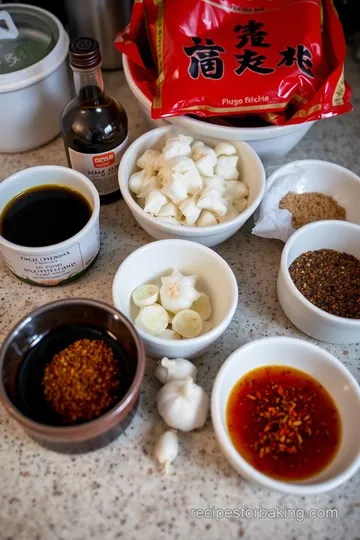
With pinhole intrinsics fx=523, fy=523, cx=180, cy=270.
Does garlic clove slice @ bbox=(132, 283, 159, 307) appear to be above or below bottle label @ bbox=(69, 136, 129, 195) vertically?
below

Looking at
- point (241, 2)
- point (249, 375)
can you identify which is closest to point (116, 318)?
point (249, 375)

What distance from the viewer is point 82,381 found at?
745mm

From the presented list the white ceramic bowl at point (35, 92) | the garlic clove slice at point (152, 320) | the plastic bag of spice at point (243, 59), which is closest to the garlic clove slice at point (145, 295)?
the garlic clove slice at point (152, 320)

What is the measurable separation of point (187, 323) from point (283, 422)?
0.71 feet

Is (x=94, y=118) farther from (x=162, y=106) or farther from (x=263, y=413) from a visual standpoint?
(x=263, y=413)

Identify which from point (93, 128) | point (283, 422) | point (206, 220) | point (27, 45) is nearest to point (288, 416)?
point (283, 422)

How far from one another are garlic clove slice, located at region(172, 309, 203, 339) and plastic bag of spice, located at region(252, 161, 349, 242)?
22cm

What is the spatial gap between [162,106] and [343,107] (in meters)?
0.34

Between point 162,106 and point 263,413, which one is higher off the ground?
point 162,106

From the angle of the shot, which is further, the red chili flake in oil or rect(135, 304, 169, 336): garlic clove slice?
rect(135, 304, 169, 336): garlic clove slice

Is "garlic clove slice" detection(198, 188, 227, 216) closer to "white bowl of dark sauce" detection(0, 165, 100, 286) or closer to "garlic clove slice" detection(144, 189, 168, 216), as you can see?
"garlic clove slice" detection(144, 189, 168, 216)

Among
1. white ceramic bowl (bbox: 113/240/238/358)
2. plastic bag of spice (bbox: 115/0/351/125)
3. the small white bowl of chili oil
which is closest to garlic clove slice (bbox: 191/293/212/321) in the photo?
white ceramic bowl (bbox: 113/240/238/358)

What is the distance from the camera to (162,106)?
964 millimetres

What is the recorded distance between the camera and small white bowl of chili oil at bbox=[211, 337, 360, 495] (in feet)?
2.32
